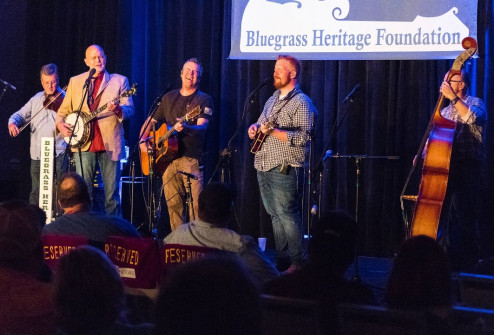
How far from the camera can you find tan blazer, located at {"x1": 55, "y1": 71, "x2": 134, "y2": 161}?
6453 millimetres

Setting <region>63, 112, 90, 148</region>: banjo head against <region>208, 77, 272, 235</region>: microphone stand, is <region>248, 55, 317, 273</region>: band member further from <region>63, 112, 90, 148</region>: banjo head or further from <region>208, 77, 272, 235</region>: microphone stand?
<region>63, 112, 90, 148</region>: banjo head

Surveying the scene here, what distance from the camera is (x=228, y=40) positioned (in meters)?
7.21

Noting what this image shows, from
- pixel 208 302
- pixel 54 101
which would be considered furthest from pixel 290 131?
pixel 208 302

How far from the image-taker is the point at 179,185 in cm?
644

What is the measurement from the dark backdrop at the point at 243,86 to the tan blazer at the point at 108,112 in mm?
952

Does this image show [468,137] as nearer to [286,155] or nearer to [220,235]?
[286,155]

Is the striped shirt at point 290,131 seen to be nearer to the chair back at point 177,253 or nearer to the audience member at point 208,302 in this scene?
the chair back at point 177,253

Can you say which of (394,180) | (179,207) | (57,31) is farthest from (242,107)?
(57,31)

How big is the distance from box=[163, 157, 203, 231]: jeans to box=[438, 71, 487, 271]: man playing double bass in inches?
92.8

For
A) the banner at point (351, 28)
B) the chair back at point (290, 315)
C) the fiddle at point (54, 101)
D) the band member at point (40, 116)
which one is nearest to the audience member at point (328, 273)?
the chair back at point (290, 315)

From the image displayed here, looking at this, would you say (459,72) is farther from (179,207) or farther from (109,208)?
(109,208)

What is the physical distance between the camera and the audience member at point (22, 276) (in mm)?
2230

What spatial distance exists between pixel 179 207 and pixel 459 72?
115 inches

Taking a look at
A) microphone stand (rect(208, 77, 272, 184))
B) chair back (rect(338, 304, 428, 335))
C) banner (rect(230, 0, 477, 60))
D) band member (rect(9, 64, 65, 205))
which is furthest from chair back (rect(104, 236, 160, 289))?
band member (rect(9, 64, 65, 205))
